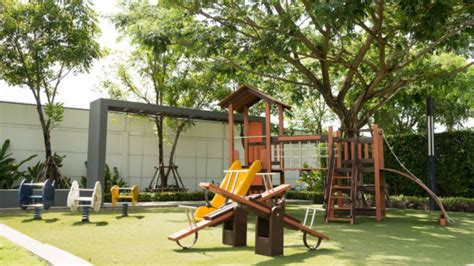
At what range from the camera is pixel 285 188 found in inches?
288

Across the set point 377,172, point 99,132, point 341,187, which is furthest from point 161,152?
point 377,172

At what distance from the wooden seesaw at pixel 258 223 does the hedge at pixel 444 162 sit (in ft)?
37.1

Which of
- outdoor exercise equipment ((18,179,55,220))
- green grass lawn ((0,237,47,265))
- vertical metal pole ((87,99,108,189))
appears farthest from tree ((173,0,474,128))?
green grass lawn ((0,237,47,265))

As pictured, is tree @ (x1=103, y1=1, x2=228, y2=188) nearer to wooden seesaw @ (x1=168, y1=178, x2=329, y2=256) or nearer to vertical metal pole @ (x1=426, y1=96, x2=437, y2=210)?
vertical metal pole @ (x1=426, y1=96, x2=437, y2=210)

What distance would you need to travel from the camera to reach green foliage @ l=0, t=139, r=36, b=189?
1642 cm

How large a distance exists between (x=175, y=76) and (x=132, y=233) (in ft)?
44.2

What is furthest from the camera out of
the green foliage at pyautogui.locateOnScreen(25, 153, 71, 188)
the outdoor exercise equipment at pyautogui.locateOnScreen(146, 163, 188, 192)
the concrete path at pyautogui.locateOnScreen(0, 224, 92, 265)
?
the outdoor exercise equipment at pyautogui.locateOnScreen(146, 163, 188, 192)

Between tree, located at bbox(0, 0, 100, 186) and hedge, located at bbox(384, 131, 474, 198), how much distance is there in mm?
12544

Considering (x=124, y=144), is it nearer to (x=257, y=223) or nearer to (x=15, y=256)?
(x=257, y=223)

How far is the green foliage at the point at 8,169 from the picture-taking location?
16425 mm

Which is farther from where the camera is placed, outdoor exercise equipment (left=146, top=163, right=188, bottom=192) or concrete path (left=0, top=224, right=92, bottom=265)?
outdoor exercise equipment (left=146, top=163, right=188, bottom=192)

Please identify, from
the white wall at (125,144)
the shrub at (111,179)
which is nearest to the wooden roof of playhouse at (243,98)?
the shrub at (111,179)

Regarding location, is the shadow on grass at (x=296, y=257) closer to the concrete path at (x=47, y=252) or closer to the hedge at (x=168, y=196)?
the concrete path at (x=47, y=252)

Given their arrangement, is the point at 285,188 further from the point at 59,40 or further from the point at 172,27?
the point at 59,40
